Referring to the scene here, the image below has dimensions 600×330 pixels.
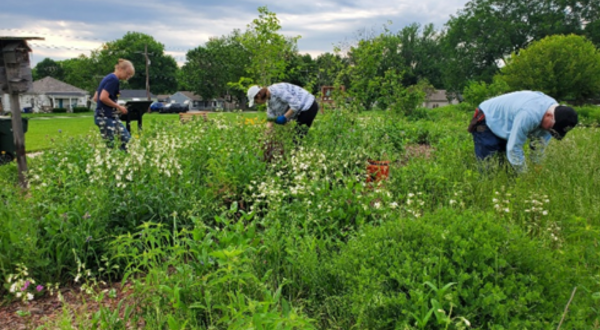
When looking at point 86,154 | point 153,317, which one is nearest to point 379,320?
point 153,317

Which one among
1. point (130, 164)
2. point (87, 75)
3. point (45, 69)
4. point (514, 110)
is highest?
point (45, 69)

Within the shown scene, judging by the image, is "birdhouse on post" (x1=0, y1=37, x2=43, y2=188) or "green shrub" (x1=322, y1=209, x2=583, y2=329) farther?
"birdhouse on post" (x1=0, y1=37, x2=43, y2=188)

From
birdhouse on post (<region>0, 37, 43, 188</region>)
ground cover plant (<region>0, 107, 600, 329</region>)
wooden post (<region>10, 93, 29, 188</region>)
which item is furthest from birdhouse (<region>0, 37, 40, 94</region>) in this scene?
ground cover plant (<region>0, 107, 600, 329</region>)

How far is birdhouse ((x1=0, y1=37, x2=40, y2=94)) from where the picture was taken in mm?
4617

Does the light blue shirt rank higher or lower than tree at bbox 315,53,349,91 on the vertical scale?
lower

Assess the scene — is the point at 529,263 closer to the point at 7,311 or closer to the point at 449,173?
the point at 449,173

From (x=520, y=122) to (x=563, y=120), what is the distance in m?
0.39

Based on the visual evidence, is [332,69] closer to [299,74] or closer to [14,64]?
[299,74]

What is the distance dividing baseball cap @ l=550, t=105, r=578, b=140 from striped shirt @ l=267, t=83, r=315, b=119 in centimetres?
300

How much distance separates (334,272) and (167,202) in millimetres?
1658

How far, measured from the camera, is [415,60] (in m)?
63.6

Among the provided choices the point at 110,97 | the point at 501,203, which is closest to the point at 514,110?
the point at 501,203

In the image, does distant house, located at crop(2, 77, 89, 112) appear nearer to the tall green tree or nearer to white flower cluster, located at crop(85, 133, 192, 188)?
the tall green tree

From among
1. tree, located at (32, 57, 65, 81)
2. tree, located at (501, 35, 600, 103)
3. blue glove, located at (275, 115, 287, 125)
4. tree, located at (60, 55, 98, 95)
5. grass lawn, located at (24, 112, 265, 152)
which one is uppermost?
tree, located at (32, 57, 65, 81)
